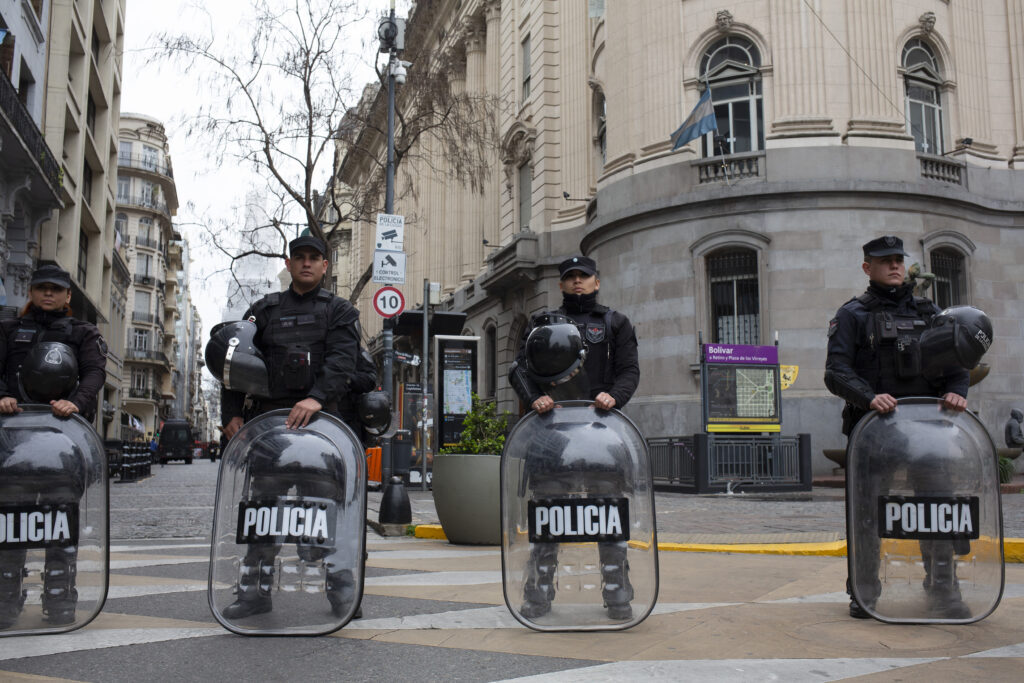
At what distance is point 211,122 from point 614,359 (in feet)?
59.2

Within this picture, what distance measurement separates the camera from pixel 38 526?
4562mm

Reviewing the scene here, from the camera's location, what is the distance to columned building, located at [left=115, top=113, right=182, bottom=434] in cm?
7975

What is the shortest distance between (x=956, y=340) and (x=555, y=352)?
204 cm

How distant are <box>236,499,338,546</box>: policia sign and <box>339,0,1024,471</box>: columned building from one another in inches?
668

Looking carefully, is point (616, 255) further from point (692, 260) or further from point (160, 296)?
point (160, 296)

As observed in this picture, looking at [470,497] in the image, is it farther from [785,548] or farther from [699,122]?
[699,122]

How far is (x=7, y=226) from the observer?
23250 millimetres

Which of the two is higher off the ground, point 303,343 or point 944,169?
point 944,169

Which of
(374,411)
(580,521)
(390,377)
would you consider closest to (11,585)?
(374,411)

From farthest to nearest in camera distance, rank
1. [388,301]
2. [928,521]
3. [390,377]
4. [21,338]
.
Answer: [390,377], [388,301], [21,338], [928,521]

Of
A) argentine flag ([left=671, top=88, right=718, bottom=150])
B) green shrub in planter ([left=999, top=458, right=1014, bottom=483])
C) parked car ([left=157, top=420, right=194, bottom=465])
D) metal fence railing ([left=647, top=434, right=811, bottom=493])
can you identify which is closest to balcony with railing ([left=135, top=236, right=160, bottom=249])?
parked car ([left=157, top=420, right=194, bottom=465])

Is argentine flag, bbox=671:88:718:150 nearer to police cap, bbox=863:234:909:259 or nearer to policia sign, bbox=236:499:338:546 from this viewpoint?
police cap, bbox=863:234:909:259

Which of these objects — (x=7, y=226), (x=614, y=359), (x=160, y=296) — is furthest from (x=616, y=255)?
(x=160, y=296)

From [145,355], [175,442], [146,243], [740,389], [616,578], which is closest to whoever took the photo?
[616,578]
